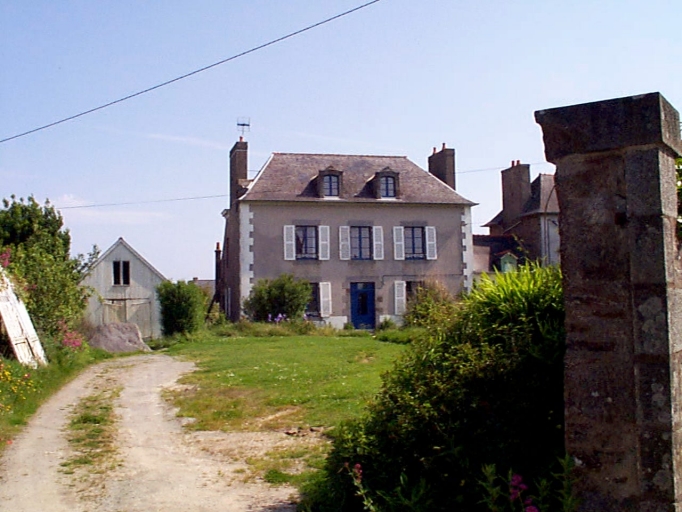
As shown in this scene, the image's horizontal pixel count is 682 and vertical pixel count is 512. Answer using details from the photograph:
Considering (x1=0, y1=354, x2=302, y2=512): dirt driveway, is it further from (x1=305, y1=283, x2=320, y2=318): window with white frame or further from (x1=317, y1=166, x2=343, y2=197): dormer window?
(x1=317, y1=166, x2=343, y2=197): dormer window

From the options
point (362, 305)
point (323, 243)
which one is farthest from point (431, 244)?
point (323, 243)

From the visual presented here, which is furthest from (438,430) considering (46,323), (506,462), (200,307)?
(200,307)

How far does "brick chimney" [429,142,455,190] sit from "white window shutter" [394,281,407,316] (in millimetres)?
5575

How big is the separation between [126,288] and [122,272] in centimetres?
70

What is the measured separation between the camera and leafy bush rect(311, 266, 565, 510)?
479 centimetres

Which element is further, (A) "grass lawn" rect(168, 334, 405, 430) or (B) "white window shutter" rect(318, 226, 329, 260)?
(B) "white window shutter" rect(318, 226, 329, 260)

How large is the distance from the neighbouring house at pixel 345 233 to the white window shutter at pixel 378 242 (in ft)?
0.14

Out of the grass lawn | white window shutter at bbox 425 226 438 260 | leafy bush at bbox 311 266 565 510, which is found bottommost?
the grass lawn

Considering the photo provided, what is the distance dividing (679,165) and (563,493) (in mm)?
2199

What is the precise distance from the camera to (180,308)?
88.0ft

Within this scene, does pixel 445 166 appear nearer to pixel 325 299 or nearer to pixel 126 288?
pixel 325 299

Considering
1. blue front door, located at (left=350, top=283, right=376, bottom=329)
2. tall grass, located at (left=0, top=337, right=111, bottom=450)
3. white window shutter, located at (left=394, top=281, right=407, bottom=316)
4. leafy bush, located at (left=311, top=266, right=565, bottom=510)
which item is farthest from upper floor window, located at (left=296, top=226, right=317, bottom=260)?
leafy bush, located at (left=311, top=266, right=565, bottom=510)

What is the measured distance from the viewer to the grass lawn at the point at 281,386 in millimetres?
9445

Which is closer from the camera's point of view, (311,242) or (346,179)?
(311,242)
